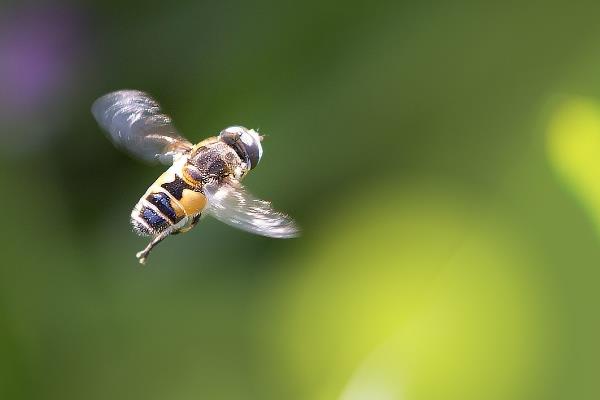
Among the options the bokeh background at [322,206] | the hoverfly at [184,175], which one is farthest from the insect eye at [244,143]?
the bokeh background at [322,206]

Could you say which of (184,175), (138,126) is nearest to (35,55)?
(138,126)

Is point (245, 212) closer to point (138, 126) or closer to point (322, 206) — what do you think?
point (138, 126)

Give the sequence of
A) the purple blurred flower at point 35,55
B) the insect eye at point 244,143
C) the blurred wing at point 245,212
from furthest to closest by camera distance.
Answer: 1. the purple blurred flower at point 35,55
2. the insect eye at point 244,143
3. the blurred wing at point 245,212

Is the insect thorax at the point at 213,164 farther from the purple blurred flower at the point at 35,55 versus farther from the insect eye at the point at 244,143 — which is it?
the purple blurred flower at the point at 35,55

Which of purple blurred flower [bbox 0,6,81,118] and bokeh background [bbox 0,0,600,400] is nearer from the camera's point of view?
bokeh background [bbox 0,0,600,400]

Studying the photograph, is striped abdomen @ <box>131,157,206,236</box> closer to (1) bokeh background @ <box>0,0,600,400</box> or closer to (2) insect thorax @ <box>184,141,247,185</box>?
(2) insect thorax @ <box>184,141,247,185</box>

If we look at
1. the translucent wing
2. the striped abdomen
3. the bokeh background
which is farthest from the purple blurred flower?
the striped abdomen

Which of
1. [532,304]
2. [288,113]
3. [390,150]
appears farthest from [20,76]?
[532,304]
